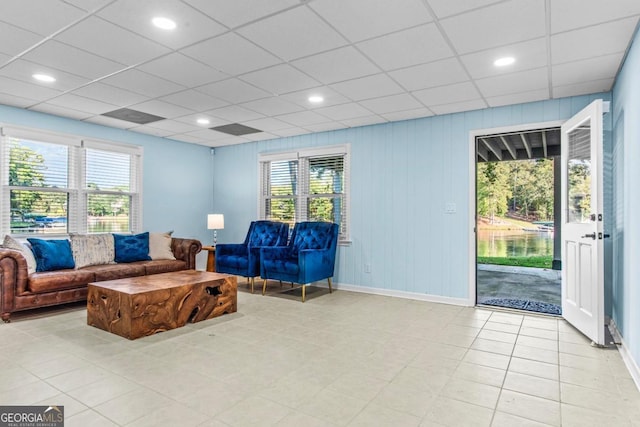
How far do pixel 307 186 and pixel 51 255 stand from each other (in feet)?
11.6

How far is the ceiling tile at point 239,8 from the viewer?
2.28 meters

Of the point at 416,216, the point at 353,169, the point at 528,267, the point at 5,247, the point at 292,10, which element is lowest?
the point at 528,267

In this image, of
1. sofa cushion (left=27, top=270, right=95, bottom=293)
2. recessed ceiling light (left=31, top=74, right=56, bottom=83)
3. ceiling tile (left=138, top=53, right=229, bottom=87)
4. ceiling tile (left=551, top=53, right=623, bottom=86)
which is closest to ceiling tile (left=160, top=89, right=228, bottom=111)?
ceiling tile (left=138, top=53, right=229, bottom=87)

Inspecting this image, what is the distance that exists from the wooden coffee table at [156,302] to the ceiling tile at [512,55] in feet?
10.4

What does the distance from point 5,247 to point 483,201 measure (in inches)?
538

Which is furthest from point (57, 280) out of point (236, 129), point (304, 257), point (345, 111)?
point (345, 111)

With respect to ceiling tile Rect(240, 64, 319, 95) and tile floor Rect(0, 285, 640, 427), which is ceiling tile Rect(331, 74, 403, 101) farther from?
tile floor Rect(0, 285, 640, 427)

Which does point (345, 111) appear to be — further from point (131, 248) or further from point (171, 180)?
point (131, 248)

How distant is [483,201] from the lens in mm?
13836

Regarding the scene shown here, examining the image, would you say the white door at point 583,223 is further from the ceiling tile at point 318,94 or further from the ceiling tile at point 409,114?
the ceiling tile at point 318,94

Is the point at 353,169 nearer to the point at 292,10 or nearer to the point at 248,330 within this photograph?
the point at 248,330

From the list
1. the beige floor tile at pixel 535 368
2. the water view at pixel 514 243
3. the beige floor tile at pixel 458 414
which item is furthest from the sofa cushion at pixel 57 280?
the water view at pixel 514 243

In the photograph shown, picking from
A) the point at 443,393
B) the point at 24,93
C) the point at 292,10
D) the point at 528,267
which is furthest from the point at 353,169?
the point at 528,267

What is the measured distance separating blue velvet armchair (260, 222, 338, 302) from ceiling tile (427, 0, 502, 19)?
3.10 meters
